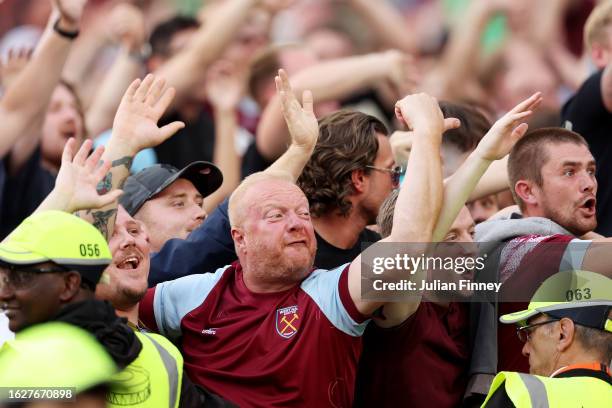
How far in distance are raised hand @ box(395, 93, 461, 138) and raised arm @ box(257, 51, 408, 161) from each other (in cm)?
283

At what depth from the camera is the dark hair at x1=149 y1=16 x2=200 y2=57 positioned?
389 inches

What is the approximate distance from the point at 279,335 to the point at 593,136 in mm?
2563

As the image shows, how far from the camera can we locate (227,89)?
907 centimetres

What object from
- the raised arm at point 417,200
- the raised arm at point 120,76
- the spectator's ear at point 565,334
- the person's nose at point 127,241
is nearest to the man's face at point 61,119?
the raised arm at point 120,76

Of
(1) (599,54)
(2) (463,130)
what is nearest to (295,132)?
(2) (463,130)

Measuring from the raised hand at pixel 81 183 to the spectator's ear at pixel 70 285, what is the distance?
56 cm

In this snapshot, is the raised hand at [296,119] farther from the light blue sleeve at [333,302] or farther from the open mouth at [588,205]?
the open mouth at [588,205]

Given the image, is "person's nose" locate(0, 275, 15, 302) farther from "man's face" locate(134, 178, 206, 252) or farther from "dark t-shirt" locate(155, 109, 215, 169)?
"dark t-shirt" locate(155, 109, 215, 169)

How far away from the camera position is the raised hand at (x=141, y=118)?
17.8 feet

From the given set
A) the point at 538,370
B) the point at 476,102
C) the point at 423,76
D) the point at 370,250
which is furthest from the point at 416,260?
the point at 423,76

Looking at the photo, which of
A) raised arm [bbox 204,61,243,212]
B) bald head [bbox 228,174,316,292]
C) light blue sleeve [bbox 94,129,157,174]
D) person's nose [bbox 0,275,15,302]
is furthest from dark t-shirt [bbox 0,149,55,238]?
person's nose [bbox 0,275,15,302]

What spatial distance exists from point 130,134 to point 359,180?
3.29ft

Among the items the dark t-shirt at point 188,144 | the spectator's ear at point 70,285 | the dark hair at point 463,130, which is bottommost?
the dark t-shirt at point 188,144

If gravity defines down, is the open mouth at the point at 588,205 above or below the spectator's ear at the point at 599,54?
above
